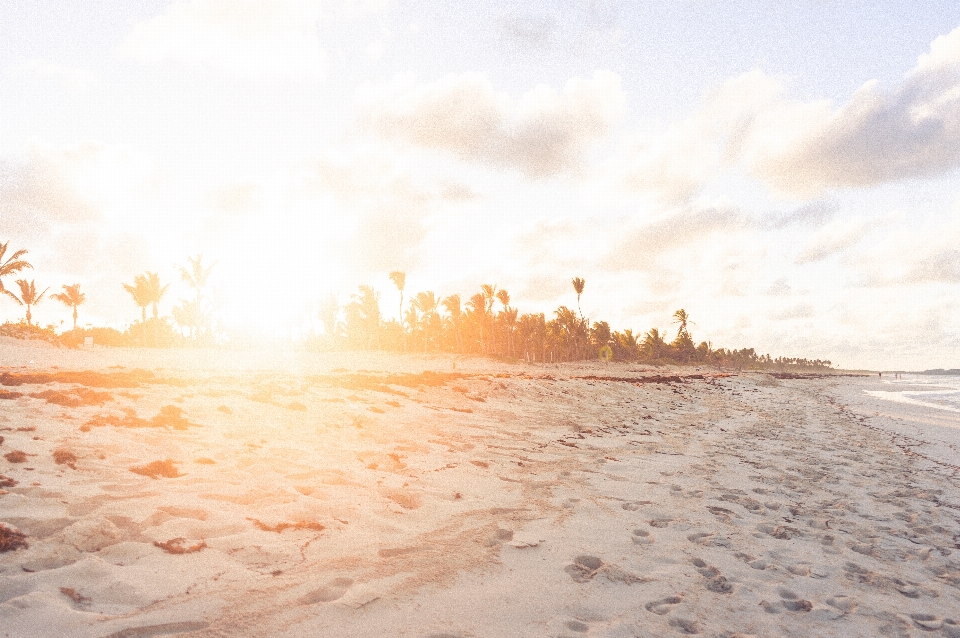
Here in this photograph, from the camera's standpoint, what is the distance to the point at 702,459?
8.02 m

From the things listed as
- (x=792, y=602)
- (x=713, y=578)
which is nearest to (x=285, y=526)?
(x=713, y=578)

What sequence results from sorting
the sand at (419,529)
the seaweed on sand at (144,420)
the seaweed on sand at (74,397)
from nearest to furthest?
the sand at (419,529) < the seaweed on sand at (144,420) < the seaweed on sand at (74,397)

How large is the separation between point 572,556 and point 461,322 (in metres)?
71.1

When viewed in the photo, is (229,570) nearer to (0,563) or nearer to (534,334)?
(0,563)

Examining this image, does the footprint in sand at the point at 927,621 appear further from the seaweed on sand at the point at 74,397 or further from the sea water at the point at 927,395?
the sea water at the point at 927,395

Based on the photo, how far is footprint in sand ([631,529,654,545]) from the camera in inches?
169

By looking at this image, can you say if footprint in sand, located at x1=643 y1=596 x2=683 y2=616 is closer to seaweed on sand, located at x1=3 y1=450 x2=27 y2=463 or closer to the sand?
the sand

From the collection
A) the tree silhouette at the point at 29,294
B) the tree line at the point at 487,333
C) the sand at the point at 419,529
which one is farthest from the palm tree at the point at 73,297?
the sand at the point at 419,529

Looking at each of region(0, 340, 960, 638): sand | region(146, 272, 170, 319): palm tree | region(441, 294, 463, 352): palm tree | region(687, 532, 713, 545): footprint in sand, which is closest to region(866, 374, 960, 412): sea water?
region(0, 340, 960, 638): sand

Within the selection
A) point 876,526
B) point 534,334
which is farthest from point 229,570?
point 534,334

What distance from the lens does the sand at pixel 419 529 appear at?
2.99m

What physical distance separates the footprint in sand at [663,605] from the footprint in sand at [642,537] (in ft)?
3.12

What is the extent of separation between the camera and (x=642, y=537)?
14.5ft

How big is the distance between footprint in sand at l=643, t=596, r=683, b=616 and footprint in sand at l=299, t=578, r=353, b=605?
1.93 meters
